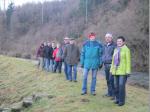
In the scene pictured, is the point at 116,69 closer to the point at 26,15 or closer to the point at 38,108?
the point at 38,108

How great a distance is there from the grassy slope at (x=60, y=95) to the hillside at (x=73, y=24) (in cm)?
1553

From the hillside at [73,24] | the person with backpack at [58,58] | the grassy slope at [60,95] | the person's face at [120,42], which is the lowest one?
the grassy slope at [60,95]

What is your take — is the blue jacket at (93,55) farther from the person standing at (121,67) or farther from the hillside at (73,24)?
the hillside at (73,24)

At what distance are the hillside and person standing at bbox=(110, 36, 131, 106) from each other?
24.5m

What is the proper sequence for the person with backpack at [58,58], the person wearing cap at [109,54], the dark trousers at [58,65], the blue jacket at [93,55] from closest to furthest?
1. the person wearing cap at [109,54]
2. the blue jacket at [93,55]
3. the person with backpack at [58,58]
4. the dark trousers at [58,65]

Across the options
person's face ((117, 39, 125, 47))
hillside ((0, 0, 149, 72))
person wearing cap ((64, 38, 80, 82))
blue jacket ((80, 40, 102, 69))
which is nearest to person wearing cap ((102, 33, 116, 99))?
blue jacket ((80, 40, 102, 69))

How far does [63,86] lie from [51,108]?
4.06m

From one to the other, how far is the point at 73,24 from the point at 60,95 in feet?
186

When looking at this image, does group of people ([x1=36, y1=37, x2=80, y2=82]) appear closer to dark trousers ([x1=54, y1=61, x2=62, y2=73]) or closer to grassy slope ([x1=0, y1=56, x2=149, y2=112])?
dark trousers ([x1=54, y1=61, x2=62, y2=73])

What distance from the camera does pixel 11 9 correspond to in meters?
88.9

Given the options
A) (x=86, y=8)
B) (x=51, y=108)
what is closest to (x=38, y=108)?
(x=51, y=108)

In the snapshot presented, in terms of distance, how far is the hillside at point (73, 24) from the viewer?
39.9m

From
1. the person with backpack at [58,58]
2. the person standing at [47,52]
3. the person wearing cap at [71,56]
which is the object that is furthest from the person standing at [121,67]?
the person standing at [47,52]

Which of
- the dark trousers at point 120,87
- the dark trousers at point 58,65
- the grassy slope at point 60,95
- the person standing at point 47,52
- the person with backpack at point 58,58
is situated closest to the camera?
the dark trousers at point 120,87
